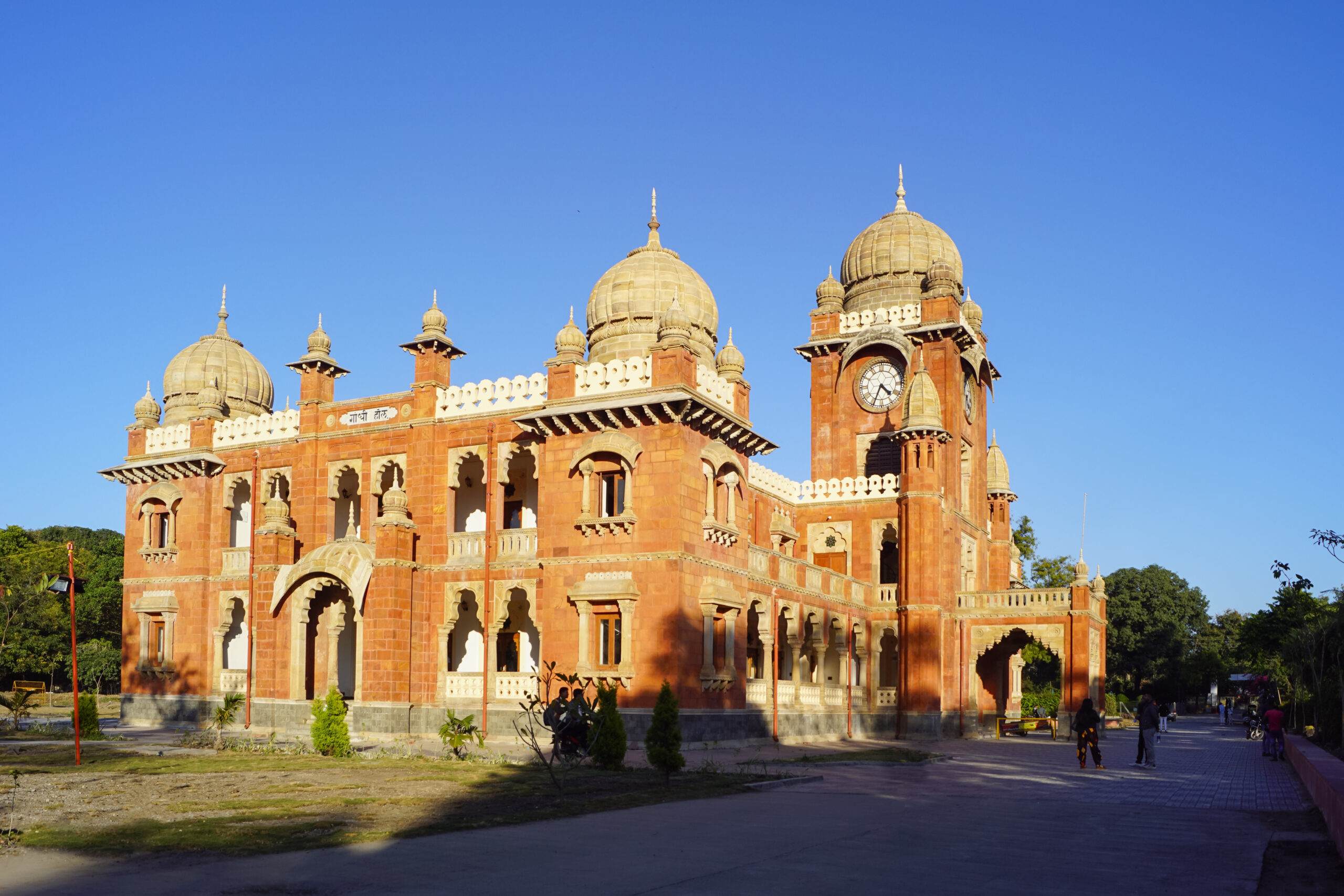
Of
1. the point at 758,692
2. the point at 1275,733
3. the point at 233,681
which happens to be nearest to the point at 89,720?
the point at 233,681

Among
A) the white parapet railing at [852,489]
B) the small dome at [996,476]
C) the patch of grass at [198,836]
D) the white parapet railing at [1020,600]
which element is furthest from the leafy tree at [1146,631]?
the patch of grass at [198,836]

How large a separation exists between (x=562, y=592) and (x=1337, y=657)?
60.9 ft

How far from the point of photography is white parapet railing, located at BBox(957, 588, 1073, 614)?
133 ft

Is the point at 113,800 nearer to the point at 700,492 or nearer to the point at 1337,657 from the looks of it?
the point at 700,492

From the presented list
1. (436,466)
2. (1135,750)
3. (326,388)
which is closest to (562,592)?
(436,466)

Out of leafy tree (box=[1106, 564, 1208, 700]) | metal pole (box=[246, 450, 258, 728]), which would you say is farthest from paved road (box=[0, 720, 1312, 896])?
leafy tree (box=[1106, 564, 1208, 700])

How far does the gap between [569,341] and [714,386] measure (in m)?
3.99

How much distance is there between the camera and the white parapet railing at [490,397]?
3122 centimetres

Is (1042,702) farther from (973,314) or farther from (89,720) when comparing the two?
(89,720)

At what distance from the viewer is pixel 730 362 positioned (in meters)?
32.0

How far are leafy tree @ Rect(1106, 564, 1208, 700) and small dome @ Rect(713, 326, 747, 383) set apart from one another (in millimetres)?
65645

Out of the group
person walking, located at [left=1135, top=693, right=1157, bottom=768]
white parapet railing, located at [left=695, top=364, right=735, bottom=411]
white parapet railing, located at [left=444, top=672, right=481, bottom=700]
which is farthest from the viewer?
white parapet railing, located at [left=444, top=672, right=481, bottom=700]

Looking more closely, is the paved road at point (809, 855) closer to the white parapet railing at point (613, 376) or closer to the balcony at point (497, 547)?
the white parapet railing at point (613, 376)

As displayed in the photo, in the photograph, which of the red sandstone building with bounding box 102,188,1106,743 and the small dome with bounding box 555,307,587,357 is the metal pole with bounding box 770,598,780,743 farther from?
the small dome with bounding box 555,307,587,357
